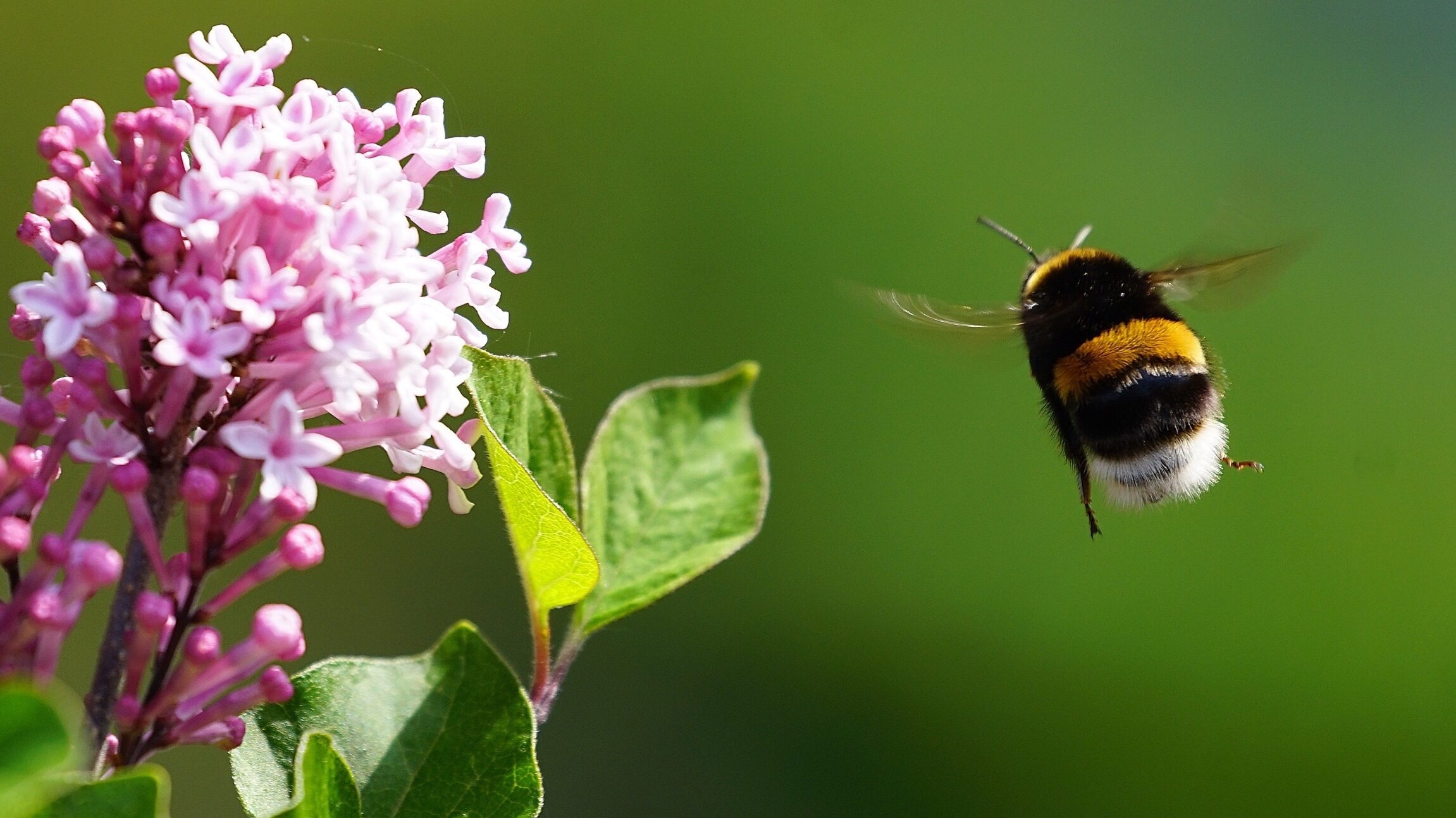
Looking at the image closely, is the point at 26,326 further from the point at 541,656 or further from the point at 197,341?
the point at 541,656

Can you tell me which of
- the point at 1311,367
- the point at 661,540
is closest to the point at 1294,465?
the point at 1311,367

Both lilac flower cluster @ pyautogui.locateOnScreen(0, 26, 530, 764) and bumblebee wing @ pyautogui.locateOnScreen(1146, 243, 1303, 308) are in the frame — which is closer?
lilac flower cluster @ pyautogui.locateOnScreen(0, 26, 530, 764)

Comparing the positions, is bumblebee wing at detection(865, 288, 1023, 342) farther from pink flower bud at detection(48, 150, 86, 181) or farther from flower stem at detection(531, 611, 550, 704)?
pink flower bud at detection(48, 150, 86, 181)

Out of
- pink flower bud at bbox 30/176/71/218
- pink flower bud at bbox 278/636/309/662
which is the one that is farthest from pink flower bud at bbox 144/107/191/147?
pink flower bud at bbox 278/636/309/662

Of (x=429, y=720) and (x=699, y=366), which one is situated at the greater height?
(x=699, y=366)

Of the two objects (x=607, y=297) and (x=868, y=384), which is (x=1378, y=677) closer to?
(x=868, y=384)

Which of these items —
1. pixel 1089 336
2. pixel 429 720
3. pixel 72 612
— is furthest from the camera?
pixel 1089 336
